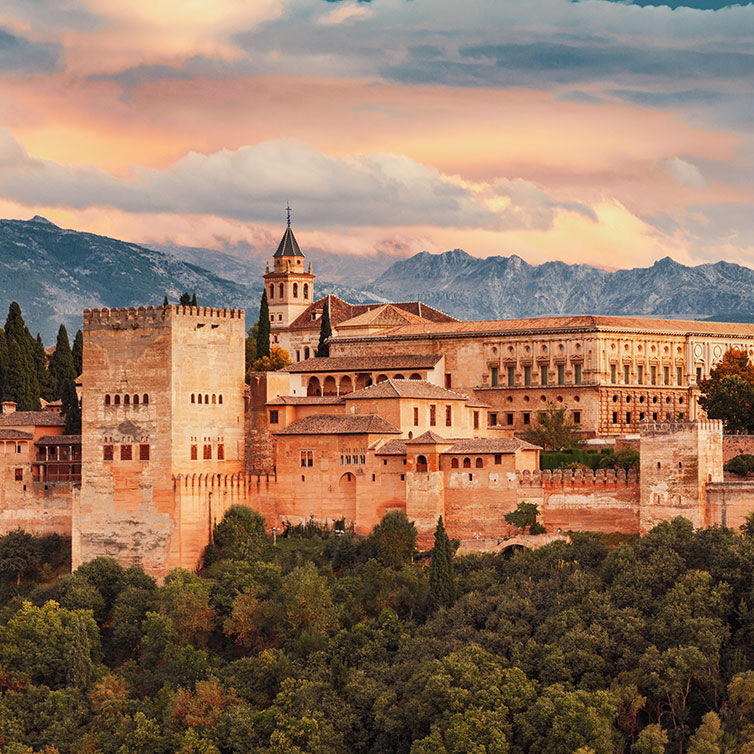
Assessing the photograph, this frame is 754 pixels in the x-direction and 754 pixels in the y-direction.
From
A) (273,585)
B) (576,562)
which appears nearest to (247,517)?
(273,585)

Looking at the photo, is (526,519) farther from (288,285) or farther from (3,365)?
(288,285)

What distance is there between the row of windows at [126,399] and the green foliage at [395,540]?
10.7 m

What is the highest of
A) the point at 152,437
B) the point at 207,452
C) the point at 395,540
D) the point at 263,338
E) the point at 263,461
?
the point at 263,338

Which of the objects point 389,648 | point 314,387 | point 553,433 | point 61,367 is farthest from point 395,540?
point 61,367

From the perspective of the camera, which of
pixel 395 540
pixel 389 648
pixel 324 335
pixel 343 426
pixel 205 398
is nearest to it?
pixel 389 648

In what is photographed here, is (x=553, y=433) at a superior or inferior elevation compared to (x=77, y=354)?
inferior

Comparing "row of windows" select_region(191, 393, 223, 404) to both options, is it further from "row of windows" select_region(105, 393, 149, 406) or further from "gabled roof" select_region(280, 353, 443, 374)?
"gabled roof" select_region(280, 353, 443, 374)

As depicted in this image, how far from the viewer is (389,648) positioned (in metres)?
52.6

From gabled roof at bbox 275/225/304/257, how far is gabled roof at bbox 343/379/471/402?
50.3 m

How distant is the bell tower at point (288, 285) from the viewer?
110 meters

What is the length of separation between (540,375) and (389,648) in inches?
1096

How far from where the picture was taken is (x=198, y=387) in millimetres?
61344

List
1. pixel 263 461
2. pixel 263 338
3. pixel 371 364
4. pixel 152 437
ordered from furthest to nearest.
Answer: pixel 263 338 < pixel 371 364 < pixel 263 461 < pixel 152 437

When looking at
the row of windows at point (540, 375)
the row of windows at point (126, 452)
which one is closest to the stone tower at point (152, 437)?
the row of windows at point (126, 452)
